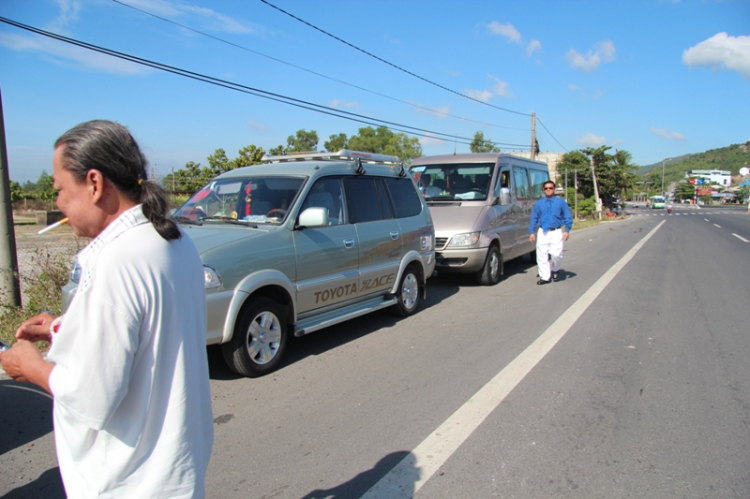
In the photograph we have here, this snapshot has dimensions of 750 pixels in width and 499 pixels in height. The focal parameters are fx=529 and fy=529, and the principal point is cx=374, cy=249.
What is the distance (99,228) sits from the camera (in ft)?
5.28

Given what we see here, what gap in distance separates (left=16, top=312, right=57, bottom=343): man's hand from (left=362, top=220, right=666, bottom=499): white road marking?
Answer: 1.98 meters

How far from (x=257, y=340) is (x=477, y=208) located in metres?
5.80

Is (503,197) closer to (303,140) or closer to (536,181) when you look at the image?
(536,181)

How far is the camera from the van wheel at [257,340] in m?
4.69

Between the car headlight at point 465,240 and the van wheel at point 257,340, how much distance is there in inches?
186

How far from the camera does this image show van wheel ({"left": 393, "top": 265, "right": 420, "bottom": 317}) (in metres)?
7.09

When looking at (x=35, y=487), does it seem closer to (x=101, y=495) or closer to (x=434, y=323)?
(x=101, y=495)

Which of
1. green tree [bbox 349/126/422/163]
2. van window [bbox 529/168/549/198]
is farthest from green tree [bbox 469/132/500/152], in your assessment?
van window [bbox 529/168/549/198]

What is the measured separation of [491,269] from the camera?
9.85 meters

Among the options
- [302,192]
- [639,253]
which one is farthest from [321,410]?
[639,253]

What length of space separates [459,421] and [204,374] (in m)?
2.72

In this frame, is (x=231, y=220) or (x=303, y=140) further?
(x=303, y=140)

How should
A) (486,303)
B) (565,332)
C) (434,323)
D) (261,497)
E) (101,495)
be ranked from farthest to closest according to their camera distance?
(486,303) → (434,323) → (565,332) → (261,497) → (101,495)

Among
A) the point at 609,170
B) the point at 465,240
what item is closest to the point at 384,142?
the point at 609,170
